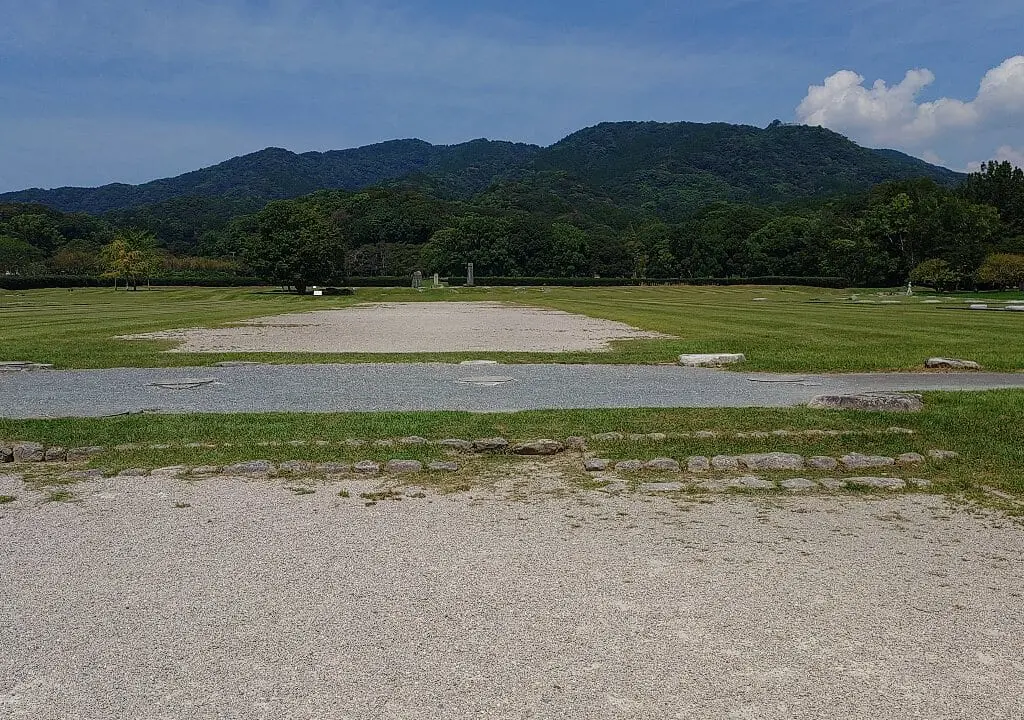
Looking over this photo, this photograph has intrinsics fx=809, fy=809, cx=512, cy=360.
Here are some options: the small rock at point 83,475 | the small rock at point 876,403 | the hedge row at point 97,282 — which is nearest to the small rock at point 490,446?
the small rock at point 83,475

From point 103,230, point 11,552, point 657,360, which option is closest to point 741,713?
point 11,552

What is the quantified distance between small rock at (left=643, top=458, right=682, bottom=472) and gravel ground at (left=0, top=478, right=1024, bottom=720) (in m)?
1.24

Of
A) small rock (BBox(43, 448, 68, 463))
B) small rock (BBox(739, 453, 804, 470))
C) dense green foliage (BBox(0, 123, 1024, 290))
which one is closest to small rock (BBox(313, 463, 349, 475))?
small rock (BBox(43, 448, 68, 463))

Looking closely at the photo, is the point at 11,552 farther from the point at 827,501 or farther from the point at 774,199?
the point at 774,199

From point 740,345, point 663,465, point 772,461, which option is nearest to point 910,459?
point 772,461

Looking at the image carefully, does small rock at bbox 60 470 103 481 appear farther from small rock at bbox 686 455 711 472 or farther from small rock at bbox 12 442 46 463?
small rock at bbox 686 455 711 472

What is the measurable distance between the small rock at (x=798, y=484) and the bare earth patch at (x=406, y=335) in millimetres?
12179

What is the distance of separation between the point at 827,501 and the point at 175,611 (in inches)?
194

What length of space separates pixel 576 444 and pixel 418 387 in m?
5.07

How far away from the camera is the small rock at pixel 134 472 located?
24.8 ft

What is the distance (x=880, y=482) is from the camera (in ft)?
23.3

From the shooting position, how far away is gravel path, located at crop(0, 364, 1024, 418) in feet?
37.3

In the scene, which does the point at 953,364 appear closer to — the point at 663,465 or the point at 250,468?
the point at 663,465

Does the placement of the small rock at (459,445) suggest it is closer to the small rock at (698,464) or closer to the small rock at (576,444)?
the small rock at (576,444)
